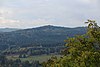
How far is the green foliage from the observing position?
2800 centimetres

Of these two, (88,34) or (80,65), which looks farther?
(88,34)

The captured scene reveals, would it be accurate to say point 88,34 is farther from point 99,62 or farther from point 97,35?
point 99,62

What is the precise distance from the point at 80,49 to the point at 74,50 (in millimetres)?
676

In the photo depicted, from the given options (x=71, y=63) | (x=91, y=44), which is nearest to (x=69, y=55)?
(x=71, y=63)

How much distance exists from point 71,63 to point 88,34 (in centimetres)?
382

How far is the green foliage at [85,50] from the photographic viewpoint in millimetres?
28000

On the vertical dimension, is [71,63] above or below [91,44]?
below

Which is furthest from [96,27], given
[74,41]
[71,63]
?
[71,63]

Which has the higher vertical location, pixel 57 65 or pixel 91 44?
pixel 91 44

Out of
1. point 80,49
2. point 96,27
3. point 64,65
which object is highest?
point 96,27

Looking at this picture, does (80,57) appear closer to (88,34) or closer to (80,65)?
(80,65)

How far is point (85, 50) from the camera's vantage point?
2947 centimetres

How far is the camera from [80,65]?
28.0 metres

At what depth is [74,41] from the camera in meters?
30.8
